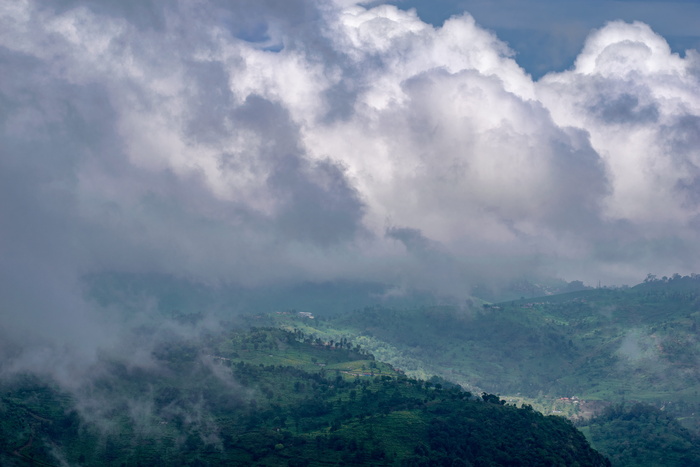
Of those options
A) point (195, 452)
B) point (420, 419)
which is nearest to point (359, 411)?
point (420, 419)

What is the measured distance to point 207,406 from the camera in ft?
609

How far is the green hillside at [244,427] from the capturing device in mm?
155000

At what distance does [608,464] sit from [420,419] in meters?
41.0

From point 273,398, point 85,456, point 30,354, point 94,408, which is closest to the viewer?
point 85,456

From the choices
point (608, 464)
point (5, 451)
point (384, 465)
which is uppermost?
point (608, 464)

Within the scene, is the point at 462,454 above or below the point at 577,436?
below

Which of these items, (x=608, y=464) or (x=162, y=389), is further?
(x=162, y=389)

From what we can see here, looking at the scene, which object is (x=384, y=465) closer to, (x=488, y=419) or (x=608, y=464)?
(x=488, y=419)

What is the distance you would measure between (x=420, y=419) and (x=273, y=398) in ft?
133

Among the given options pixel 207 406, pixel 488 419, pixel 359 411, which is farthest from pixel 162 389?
pixel 488 419

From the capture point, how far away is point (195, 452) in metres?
158

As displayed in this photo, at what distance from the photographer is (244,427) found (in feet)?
581

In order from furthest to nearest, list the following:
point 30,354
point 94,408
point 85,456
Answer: point 30,354 → point 94,408 → point 85,456

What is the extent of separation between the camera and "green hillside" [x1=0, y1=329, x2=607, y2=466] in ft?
509
